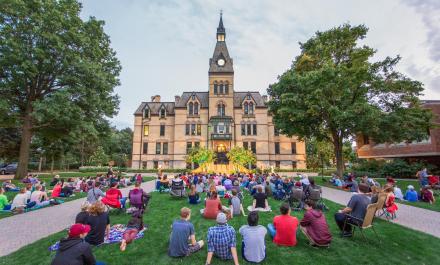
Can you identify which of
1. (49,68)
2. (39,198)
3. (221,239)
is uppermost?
(49,68)

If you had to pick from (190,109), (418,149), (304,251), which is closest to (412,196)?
(304,251)

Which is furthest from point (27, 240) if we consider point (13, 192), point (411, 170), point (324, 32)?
point (411, 170)

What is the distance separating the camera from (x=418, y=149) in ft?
92.7

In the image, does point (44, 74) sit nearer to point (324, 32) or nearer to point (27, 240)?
point (27, 240)

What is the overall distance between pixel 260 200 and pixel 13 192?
18.1 metres

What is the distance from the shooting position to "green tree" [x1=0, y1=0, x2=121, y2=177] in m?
18.8

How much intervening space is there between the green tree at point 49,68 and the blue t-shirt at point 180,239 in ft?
61.4

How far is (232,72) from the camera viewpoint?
145 feet

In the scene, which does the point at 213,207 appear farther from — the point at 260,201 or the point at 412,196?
the point at 412,196

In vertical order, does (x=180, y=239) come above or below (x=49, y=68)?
below

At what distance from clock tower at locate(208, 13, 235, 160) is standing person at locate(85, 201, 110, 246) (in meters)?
35.1

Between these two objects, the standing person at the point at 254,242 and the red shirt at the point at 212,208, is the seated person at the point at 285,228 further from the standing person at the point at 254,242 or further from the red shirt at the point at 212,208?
the red shirt at the point at 212,208

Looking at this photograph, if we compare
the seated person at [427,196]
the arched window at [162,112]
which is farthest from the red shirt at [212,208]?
the arched window at [162,112]

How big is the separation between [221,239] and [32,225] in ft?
28.7
